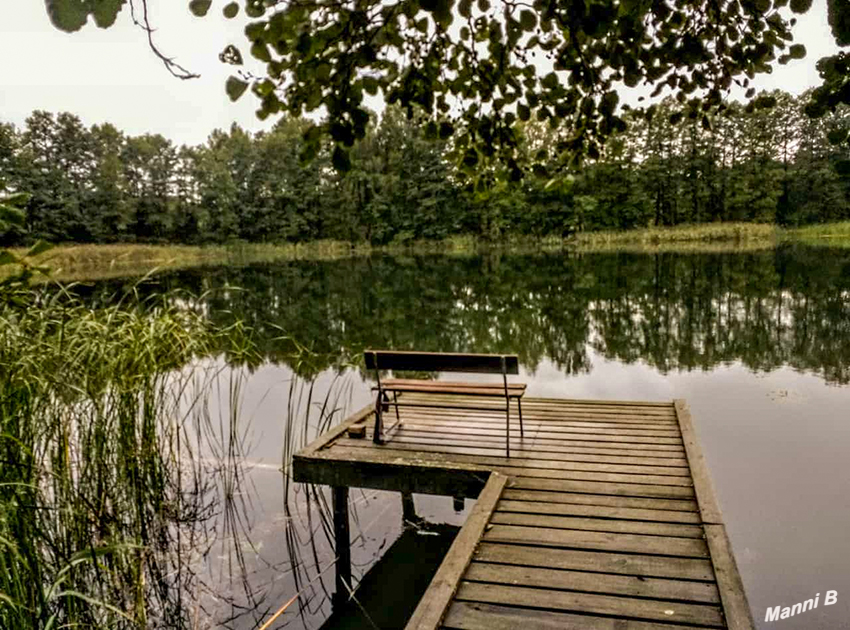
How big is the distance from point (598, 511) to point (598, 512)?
2 centimetres

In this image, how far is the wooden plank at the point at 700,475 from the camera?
334 cm

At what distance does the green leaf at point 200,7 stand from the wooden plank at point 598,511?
3.06m

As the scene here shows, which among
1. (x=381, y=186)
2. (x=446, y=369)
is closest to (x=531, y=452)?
(x=446, y=369)

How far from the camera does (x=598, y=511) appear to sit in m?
3.52

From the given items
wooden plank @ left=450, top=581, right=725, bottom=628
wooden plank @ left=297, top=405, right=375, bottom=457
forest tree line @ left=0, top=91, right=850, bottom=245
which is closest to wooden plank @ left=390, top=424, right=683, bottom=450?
wooden plank @ left=297, top=405, right=375, bottom=457

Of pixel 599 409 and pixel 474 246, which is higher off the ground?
pixel 474 246

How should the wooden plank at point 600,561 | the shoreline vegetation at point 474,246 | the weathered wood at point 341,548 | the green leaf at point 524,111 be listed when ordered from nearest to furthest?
the green leaf at point 524,111
the wooden plank at point 600,561
the weathered wood at point 341,548
the shoreline vegetation at point 474,246

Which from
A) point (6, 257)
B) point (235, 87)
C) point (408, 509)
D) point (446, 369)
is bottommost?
point (408, 509)

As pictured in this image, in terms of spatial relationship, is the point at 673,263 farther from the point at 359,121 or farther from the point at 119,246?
the point at 119,246

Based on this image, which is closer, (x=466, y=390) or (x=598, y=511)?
(x=598, y=511)

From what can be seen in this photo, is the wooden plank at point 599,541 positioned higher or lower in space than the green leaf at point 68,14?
lower

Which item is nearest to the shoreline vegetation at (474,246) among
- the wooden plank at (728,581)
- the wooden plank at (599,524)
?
the wooden plank at (599,524)

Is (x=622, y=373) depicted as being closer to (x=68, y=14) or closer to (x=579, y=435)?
(x=579, y=435)

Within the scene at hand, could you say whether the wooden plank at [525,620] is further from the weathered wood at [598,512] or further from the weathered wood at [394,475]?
the weathered wood at [394,475]
